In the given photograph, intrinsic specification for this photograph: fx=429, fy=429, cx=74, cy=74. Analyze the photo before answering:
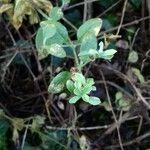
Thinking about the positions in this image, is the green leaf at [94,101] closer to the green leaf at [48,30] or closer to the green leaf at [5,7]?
the green leaf at [48,30]

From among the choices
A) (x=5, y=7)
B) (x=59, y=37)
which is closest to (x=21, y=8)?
(x=5, y=7)

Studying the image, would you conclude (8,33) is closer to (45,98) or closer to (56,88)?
(45,98)

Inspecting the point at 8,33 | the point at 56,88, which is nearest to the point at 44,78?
the point at 8,33

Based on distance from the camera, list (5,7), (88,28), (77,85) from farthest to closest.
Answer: (5,7)
(88,28)
(77,85)

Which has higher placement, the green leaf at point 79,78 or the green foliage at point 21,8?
the green foliage at point 21,8

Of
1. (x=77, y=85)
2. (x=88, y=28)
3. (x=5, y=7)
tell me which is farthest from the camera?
(x=5, y=7)

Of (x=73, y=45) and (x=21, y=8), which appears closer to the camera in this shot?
(x=73, y=45)

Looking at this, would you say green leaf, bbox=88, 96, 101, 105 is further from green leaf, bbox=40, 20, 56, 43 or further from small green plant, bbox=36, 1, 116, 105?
green leaf, bbox=40, 20, 56, 43

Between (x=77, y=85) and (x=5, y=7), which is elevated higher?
(x=5, y=7)

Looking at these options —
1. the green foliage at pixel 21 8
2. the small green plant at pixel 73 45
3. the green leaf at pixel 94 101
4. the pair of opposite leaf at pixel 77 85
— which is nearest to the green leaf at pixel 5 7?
the green foliage at pixel 21 8

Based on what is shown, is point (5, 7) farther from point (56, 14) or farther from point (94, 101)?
point (94, 101)
